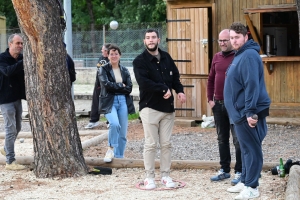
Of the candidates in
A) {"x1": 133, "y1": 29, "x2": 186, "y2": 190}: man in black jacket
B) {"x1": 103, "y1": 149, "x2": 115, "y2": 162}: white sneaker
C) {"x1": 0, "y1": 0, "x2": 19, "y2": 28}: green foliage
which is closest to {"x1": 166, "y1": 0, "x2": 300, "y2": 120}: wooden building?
{"x1": 103, "y1": 149, "x2": 115, "y2": 162}: white sneaker

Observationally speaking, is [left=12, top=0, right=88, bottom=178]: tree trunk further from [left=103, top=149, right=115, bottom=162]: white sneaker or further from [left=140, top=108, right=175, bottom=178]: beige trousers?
[left=140, top=108, right=175, bottom=178]: beige trousers

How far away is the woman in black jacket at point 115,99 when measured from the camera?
872 centimetres

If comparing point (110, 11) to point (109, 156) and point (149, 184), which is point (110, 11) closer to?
point (109, 156)

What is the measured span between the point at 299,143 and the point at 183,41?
379 cm

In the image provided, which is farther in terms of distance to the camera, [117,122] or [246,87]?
[117,122]

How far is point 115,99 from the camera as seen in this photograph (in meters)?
8.80

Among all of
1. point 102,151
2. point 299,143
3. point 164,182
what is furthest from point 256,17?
point 164,182

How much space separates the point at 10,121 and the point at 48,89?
2.95 feet

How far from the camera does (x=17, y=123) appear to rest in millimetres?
8914

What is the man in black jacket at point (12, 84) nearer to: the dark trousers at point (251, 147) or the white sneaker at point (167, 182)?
the white sneaker at point (167, 182)

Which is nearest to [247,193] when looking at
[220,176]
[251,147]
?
[251,147]

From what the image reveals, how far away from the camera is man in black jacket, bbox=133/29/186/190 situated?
7.36m

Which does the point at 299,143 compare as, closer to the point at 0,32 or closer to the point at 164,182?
the point at 164,182

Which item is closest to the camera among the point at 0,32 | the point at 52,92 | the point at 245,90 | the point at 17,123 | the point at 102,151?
the point at 245,90
